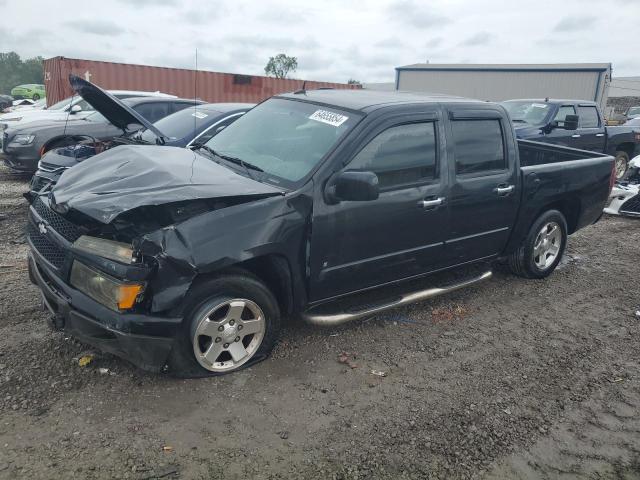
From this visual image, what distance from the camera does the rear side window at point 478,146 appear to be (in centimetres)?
411

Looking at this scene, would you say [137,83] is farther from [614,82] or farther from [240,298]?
[614,82]

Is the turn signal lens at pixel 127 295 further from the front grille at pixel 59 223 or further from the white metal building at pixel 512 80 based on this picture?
the white metal building at pixel 512 80

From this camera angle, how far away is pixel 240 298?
3.14 m

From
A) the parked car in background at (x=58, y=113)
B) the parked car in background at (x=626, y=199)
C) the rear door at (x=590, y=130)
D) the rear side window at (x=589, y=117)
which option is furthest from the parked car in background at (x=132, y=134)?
the rear side window at (x=589, y=117)

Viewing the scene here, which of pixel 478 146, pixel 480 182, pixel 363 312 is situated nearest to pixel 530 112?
pixel 478 146

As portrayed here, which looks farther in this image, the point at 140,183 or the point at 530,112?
the point at 530,112

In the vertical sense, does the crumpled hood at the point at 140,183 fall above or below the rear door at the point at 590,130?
below

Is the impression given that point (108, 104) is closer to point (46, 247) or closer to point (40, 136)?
point (46, 247)

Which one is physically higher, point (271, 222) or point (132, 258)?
point (271, 222)

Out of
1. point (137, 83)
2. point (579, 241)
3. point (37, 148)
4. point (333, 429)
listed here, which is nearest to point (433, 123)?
point (333, 429)

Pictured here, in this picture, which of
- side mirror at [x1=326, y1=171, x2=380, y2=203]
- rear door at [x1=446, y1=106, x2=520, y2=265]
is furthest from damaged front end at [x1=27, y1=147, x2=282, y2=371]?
rear door at [x1=446, y1=106, x2=520, y2=265]

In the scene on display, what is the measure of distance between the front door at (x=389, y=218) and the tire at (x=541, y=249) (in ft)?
4.67

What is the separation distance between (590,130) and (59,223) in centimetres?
994

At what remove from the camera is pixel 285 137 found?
3809 mm
